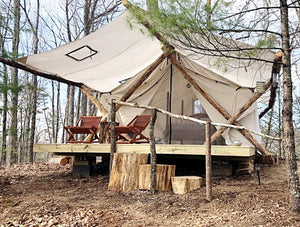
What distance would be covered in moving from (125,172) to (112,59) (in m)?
2.71

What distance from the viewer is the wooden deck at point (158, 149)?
13.0ft

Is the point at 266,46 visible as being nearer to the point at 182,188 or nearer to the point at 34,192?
the point at 182,188

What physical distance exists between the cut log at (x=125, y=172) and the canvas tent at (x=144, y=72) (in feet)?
6.44

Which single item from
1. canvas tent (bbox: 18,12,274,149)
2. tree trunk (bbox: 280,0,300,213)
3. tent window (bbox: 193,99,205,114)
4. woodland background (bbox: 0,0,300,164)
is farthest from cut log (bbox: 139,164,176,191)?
woodland background (bbox: 0,0,300,164)

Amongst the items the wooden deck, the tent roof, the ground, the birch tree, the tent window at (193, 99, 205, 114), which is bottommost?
the ground

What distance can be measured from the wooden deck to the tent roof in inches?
54.8

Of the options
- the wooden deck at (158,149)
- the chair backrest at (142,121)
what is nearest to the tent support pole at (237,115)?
the wooden deck at (158,149)

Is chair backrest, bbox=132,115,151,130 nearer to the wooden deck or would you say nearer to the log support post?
the wooden deck

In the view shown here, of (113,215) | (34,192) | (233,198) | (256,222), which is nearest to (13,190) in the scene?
(34,192)

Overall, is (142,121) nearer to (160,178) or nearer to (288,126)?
(160,178)

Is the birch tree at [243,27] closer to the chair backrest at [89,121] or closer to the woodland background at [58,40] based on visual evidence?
the chair backrest at [89,121]

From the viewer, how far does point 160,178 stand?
12.2 ft

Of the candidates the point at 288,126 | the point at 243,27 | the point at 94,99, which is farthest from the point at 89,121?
the point at 288,126

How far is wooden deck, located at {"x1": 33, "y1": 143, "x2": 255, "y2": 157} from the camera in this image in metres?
3.97
